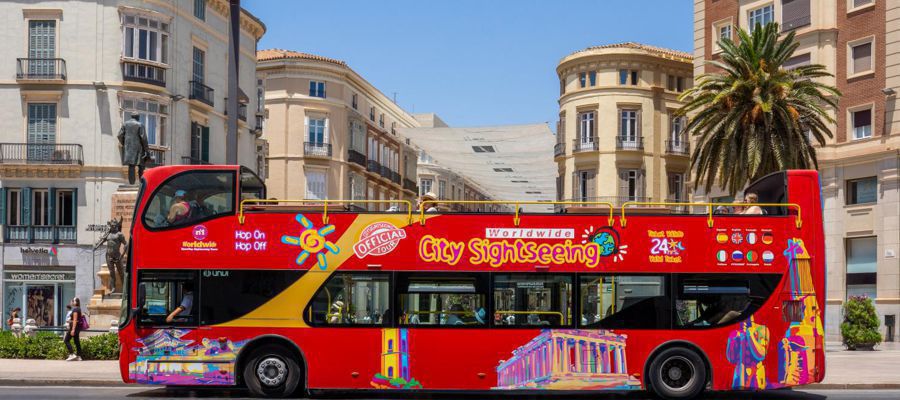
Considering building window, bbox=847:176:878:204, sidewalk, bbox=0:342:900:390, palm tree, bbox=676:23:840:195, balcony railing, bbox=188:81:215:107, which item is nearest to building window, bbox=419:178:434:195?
balcony railing, bbox=188:81:215:107

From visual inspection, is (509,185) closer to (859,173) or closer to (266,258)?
(859,173)

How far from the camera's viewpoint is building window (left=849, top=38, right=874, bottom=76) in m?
44.3

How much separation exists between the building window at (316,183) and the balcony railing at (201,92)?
18634 mm

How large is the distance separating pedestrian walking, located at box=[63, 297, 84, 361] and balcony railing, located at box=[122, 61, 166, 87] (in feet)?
81.1

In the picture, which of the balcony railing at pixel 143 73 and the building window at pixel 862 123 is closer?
the building window at pixel 862 123

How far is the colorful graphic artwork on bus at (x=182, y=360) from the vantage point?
1770 cm

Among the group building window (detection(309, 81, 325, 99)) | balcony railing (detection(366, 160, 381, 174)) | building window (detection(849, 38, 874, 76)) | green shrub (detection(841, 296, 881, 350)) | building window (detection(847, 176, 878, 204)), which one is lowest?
green shrub (detection(841, 296, 881, 350))

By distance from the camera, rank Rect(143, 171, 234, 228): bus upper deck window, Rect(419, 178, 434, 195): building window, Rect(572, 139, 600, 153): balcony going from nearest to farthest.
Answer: Rect(143, 171, 234, 228): bus upper deck window
Rect(572, 139, 600, 153): balcony
Rect(419, 178, 434, 195): building window

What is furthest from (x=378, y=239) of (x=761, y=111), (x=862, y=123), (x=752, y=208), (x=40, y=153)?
(x=40, y=153)

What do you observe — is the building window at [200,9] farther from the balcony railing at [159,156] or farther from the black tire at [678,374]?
the black tire at [678,374]

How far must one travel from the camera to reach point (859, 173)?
146ft

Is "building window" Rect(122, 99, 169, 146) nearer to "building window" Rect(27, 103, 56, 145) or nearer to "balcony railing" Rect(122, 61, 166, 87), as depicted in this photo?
"balcony railing" Rect(122, 61, 166, 87)

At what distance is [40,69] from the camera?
4656cm

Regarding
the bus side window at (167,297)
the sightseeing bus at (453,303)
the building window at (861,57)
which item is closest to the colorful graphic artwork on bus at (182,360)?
the sightseeing bus at (453,303)
